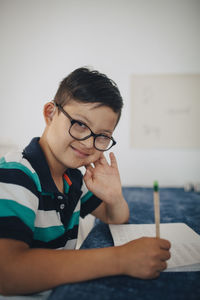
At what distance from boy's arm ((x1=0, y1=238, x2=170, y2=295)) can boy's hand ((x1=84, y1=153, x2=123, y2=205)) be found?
0.29m

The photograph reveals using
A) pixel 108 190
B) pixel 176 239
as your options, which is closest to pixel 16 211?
pixel 108 190

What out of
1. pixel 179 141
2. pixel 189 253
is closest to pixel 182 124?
pixel 179 141

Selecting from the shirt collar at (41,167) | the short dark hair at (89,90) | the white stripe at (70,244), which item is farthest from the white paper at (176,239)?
the short dark hair at (89,90)

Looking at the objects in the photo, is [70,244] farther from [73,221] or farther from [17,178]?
[17,178]

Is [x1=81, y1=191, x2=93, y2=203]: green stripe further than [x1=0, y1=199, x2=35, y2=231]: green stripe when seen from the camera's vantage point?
Yes

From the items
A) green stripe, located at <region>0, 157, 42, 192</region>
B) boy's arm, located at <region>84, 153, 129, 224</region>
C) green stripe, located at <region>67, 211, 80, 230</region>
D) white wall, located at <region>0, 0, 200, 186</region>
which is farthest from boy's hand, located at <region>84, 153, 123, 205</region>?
white wall, located at <region>0, 0, 200, 186</region>

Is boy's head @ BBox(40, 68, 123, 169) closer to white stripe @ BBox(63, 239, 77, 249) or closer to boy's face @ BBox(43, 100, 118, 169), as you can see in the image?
boy's face @ BBox(43, 100, 118, 169)

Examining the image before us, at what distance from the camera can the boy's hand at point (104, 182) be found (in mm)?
672

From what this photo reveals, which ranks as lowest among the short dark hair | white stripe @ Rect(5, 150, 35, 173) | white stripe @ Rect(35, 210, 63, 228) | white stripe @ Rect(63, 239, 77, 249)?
white stripe @ Rect(63, 239, 77, 249)

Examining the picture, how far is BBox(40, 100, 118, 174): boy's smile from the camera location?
22.6 inches

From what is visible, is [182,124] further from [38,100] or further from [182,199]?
[38,100]

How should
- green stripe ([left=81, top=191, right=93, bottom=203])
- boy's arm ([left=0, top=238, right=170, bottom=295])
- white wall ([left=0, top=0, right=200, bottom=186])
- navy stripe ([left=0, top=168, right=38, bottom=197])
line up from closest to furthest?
boy's arm ([left=0, top=238, right=170, bottom=295])
navy stripe ([left=0, top=168, right=38, bottom=197])
green stripe ([left=81, top=191, right=93, bottom=203])
white wall ([left=0, top=0, right=200, bottom=186])

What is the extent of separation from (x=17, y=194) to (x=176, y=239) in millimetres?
476

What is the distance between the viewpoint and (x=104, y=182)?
0.69 meters
